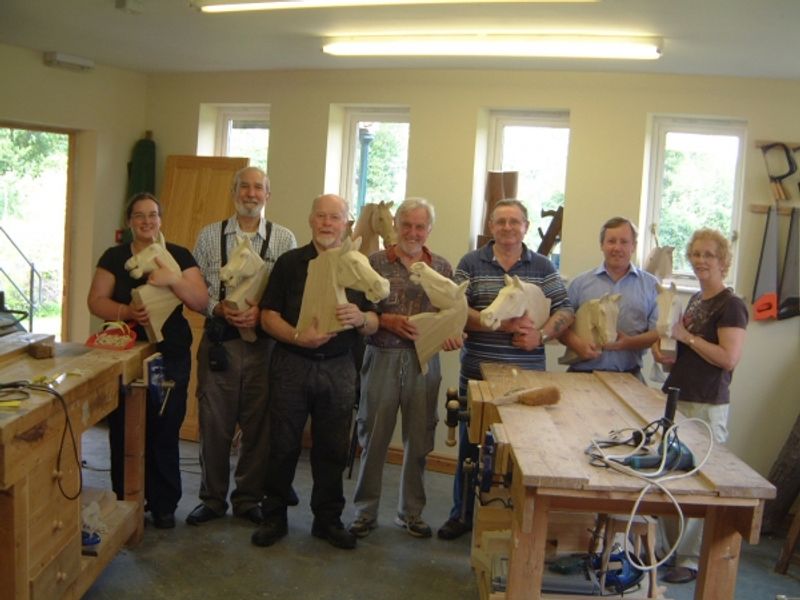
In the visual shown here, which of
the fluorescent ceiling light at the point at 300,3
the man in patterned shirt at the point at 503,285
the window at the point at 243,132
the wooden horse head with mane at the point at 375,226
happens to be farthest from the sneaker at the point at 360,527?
the window at the point at 243,132

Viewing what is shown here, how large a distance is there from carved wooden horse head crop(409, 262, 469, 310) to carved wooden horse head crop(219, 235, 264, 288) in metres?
0.71

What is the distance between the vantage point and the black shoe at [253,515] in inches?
161

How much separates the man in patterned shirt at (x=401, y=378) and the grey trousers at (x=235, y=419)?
49cm

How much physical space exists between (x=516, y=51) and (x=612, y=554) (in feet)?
8.71

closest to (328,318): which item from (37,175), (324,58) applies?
(324,58)

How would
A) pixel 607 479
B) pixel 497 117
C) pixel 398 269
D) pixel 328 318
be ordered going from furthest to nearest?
pixel 497 117 → pixel 398 269 → pixel 328 318 → pixel 607 479

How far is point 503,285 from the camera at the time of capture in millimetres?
3867

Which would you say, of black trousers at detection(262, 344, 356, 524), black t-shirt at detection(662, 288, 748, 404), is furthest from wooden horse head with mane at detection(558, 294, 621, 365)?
black trousers at detection(262, 344, 356, 524)

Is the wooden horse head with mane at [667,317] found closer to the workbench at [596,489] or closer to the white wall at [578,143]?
the workbench at [596,489]

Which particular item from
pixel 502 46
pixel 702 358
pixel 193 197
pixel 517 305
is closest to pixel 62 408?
pixel 517 305

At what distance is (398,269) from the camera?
3.84 meters

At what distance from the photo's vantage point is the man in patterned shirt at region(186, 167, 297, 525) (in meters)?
3.89

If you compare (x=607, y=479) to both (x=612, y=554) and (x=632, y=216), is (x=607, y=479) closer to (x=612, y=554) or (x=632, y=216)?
(x=612, y=554)

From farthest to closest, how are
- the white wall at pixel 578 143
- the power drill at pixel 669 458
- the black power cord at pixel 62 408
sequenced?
1. the white wall at pixel 578 143
2. the black power cord at pixel 62 408
3. the power drill at pixel 669 458
